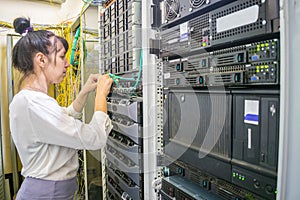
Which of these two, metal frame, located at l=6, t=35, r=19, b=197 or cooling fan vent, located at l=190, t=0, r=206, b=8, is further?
metal frame, located at l=6, t=35, r=19, b=197

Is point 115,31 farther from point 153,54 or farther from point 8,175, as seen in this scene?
point 8,175

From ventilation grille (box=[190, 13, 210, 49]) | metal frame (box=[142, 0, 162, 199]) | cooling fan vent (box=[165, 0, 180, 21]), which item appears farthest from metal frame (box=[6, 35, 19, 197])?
ventilation grille (box=[190, 13, 210, 49])

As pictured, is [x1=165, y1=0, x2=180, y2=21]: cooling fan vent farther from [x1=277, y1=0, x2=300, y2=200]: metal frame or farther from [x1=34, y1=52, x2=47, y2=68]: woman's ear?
[x1=34, y1=52, x2=47, y2=68]: woman's ear

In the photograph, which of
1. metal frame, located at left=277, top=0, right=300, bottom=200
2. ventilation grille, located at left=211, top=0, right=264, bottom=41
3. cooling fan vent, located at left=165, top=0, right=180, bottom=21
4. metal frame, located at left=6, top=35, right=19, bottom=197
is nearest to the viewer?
metal frame, located at left=277, top=0, right=300, bottom=200

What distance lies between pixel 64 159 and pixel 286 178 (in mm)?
945

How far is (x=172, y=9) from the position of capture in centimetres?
93

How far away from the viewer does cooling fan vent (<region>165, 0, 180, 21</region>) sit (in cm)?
90

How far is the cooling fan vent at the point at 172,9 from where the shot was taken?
2.95 ft

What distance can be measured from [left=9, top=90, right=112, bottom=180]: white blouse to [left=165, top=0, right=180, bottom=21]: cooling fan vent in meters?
0.52

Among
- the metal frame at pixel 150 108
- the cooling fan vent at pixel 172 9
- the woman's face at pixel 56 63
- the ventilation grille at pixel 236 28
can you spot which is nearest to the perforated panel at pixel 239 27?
the ventilation grille at pixel 236 28

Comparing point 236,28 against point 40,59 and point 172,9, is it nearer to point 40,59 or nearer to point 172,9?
point 172,9

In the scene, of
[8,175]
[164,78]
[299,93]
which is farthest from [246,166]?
[8,175]

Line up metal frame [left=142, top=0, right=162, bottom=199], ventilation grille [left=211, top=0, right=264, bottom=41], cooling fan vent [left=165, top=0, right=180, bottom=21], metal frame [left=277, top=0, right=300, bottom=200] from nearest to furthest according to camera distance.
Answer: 1. metal frame [left=277, top=0, right=300, bottom=200]
2. ventilation grille [left=211, top=0, right=264, bottom=41]
3. cooling fan vent [left=165, top=0, right=180, bottom=21]
4. metal frame [left=142, top=0, right=162, bottom=199]

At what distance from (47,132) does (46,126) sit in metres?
0.03
